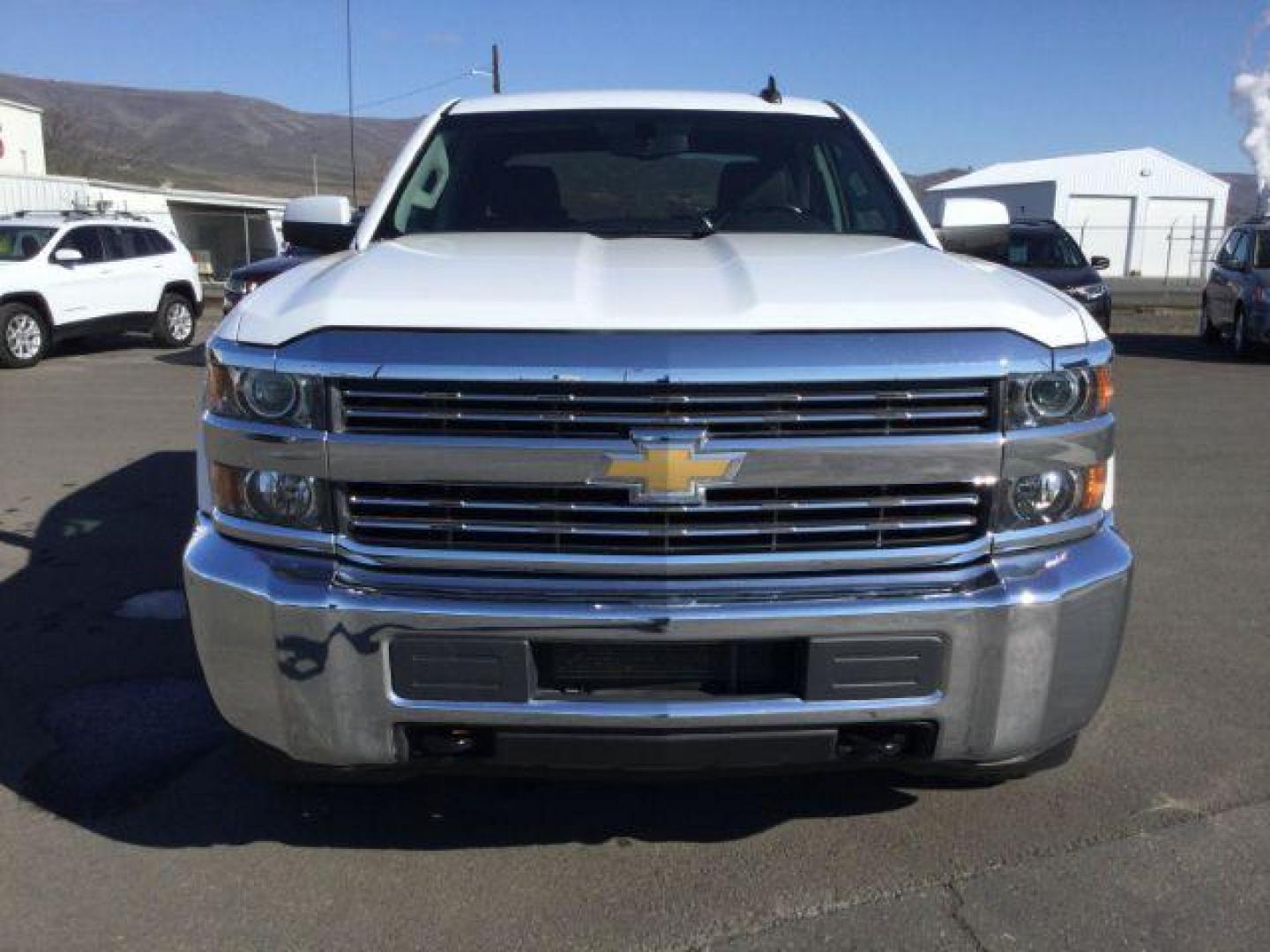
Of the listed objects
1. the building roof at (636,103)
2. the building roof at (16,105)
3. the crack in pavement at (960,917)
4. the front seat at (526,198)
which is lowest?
the crack in pavement at (960,917)

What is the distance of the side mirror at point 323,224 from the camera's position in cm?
421

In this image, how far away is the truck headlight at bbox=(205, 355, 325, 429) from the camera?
246 centimetres

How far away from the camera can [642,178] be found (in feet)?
13.8

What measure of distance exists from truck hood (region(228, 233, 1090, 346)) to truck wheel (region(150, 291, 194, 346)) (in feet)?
46.2

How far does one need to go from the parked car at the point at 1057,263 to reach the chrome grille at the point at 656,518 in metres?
12.2

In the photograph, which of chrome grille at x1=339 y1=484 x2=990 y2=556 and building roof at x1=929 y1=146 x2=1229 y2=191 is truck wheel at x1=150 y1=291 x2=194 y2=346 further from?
building roof at x1=929 y1=146 x2=1229 y2=191

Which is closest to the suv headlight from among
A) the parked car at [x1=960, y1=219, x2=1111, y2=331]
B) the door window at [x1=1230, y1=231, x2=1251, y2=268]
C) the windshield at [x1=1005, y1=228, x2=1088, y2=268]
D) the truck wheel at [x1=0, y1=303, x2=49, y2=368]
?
the parked car at [x1=960, y1=219, x2=1111, y2=331]

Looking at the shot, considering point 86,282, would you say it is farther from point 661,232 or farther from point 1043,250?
point 661,232

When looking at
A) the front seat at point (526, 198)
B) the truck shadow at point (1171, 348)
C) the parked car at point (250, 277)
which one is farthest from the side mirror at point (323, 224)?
the truck shadow at point (1171, 348)

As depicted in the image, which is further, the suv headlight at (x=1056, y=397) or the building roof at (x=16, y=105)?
the building roof at (x=16, y=105)

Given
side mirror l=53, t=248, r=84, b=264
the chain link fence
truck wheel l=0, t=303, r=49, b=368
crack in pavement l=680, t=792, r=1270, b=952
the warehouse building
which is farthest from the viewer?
the chain link fence

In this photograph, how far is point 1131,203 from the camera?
53750 mm

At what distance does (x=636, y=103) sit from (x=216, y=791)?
9.59 ft

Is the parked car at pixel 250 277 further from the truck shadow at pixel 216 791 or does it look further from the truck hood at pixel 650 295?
the truck hood at pixel 650 295
